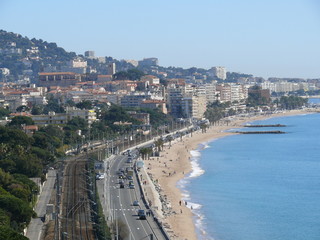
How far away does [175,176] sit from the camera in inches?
1167

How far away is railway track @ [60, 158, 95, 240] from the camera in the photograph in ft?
54.6

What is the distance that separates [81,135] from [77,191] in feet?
61.6

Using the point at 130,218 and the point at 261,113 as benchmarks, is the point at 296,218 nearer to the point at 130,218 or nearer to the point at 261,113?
the point at 130,218

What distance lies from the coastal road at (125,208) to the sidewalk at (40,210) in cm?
140

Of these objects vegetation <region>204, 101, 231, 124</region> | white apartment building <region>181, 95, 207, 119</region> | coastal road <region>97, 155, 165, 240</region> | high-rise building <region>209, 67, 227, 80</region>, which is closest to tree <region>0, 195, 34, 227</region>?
coastal road <region>97, 155, 165, 240</region>

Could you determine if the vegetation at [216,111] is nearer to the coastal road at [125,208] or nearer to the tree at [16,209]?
the coastal road at [125,208]

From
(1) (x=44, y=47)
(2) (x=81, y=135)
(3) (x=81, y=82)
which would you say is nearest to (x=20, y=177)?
(2) (x=81, y=135)

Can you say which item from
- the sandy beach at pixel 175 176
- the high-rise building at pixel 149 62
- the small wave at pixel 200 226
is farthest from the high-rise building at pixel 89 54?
the small wave at pixel 200 226

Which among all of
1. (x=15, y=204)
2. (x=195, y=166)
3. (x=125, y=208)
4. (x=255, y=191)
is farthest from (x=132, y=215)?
(x=195, y=166)

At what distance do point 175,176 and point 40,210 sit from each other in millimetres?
10773

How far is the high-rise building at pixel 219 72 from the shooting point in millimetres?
148125

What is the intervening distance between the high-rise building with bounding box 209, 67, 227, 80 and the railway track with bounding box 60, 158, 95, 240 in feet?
398

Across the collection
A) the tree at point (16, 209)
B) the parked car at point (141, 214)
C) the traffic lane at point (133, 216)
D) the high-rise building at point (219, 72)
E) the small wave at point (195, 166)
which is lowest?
the small wave at point (195, 166)

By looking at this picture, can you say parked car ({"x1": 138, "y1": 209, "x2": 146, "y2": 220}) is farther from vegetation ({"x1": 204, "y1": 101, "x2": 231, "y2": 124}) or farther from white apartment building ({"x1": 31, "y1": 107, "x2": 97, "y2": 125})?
vegetation ({"x1": 204, "y1": 101, "x2": 231, "y2": 124})
